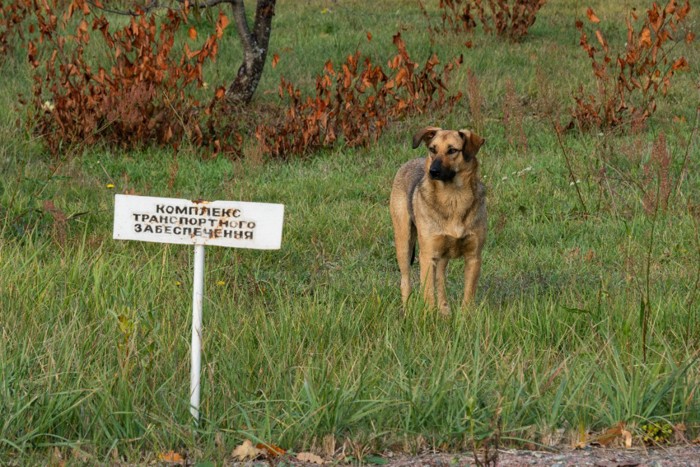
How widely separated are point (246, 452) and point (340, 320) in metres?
1.48

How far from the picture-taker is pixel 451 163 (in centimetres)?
614

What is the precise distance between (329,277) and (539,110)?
5.11 m

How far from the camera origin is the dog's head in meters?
6.10

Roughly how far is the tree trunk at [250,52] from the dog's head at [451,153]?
5709mm

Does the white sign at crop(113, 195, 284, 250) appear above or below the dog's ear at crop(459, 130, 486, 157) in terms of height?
below

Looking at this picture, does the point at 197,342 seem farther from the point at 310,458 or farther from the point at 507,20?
the point at 507,20

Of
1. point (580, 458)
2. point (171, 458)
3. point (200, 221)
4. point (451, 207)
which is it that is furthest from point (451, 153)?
point (171, 458)

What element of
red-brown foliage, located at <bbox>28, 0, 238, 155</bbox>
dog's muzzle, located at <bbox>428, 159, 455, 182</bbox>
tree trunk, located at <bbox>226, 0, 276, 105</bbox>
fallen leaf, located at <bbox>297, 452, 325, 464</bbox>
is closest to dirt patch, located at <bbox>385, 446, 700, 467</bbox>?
fallen leaf, located at <bbox>297, 452, 325, 464</bbox>

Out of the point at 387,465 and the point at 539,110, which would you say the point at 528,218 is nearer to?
the point at 539,110

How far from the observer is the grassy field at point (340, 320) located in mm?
3947

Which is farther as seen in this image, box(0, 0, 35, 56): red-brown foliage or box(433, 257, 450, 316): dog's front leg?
box(0, 0, 35, 56): red-brown foliage

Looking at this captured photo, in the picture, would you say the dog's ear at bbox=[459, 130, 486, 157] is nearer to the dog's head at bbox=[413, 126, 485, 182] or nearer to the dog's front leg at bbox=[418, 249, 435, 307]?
the dog's head at bbox=[413, 126, 485, 182]

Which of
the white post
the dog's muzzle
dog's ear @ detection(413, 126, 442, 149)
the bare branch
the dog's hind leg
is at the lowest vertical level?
the dog's hind leg

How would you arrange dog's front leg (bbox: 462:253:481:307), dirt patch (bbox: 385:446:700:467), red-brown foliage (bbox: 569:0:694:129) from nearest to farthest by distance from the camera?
dirt patch (bbox: 385:446:700:467)
dog's front leg (bbox: 462:253:481:307)
red-brown foliage (bbox: 569:0:694:129)
